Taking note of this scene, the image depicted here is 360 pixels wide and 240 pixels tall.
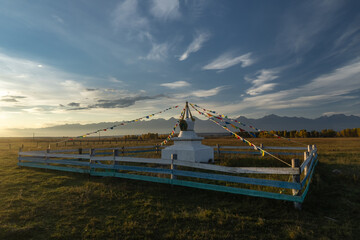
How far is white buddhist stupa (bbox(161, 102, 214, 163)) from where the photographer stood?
1283 centimetres

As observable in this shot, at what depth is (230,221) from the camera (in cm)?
538

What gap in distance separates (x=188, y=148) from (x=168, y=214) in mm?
7237

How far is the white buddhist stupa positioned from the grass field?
4476 millimetres

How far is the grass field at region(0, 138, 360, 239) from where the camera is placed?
16.1 ft

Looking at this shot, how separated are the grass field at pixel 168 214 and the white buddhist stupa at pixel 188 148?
448 cm

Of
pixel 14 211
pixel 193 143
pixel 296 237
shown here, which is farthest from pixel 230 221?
pixel 193 143

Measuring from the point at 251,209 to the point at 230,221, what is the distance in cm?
104

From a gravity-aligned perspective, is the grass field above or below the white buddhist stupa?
below

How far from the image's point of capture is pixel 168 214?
19.2 ft

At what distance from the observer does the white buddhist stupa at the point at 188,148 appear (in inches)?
505

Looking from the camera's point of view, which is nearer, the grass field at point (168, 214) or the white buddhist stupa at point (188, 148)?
the grass field at point (168, 214)

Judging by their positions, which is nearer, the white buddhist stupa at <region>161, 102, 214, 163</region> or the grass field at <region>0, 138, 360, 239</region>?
the grass field at <region>0, 138, 360, 239</region>

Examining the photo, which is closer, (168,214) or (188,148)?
(168,214)

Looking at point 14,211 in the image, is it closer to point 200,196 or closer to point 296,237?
point 200,196
